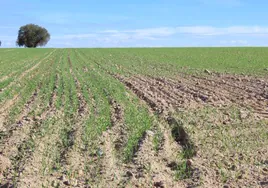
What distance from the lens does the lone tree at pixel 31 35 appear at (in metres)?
112

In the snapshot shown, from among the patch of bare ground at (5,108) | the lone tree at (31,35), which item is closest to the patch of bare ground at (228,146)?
the patch of bare ground at (5,108)

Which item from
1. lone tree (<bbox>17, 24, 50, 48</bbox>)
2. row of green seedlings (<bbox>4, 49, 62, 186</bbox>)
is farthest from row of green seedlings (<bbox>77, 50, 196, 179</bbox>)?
lone tree (<bbox>17, 24, 50, 48</bbox>)

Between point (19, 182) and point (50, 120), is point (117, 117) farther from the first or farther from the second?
point (19, 182)

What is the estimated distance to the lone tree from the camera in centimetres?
11231

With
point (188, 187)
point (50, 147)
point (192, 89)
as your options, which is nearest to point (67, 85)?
point (192, 89)

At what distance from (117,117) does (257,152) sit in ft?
12.1

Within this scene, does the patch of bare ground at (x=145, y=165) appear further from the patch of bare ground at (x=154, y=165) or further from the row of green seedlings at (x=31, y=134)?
the row of green seedlings at (x=31, y=134)

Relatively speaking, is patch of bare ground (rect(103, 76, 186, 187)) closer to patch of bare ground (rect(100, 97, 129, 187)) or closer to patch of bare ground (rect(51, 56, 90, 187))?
patch of bare ground (rect(100, 97, 129, 187))

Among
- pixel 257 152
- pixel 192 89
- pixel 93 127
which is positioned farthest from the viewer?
pixel 192 89

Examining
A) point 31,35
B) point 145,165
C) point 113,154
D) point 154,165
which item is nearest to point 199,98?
point 113,154

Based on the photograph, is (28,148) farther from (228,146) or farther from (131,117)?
(228,146)

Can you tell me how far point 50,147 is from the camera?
7.86 meters

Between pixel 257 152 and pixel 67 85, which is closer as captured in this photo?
pixel 257 152

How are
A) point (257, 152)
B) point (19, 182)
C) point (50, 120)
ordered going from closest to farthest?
point (19, 182)
point (257, 152)
point (50, 120)
